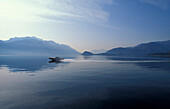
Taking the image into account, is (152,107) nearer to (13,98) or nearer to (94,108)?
(94,108)

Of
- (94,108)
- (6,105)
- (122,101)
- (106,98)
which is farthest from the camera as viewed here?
(106,98)

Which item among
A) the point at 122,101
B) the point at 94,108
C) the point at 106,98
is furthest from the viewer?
the point at 106,98

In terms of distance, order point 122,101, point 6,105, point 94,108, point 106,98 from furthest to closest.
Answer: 1. point 106,98
2. point 122,101
3. point 6,105
4. point 94,108

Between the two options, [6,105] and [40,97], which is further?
[40,97]

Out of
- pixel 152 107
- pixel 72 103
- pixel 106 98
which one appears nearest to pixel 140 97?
pixel 152 107

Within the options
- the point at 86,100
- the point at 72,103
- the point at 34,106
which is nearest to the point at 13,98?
the point at 34,106

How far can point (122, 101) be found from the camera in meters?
11.5

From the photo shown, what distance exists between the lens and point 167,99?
11898 millimetres

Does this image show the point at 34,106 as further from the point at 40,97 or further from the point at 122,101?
the point at 122,101

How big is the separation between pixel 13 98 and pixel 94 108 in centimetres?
969

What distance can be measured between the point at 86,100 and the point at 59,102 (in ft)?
9.71

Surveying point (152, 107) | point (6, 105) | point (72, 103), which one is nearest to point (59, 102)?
point (72, 103)

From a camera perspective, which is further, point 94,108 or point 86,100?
point 86,100

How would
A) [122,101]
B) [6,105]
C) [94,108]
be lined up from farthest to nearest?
[122,101]
[6,105]
[94,108]
